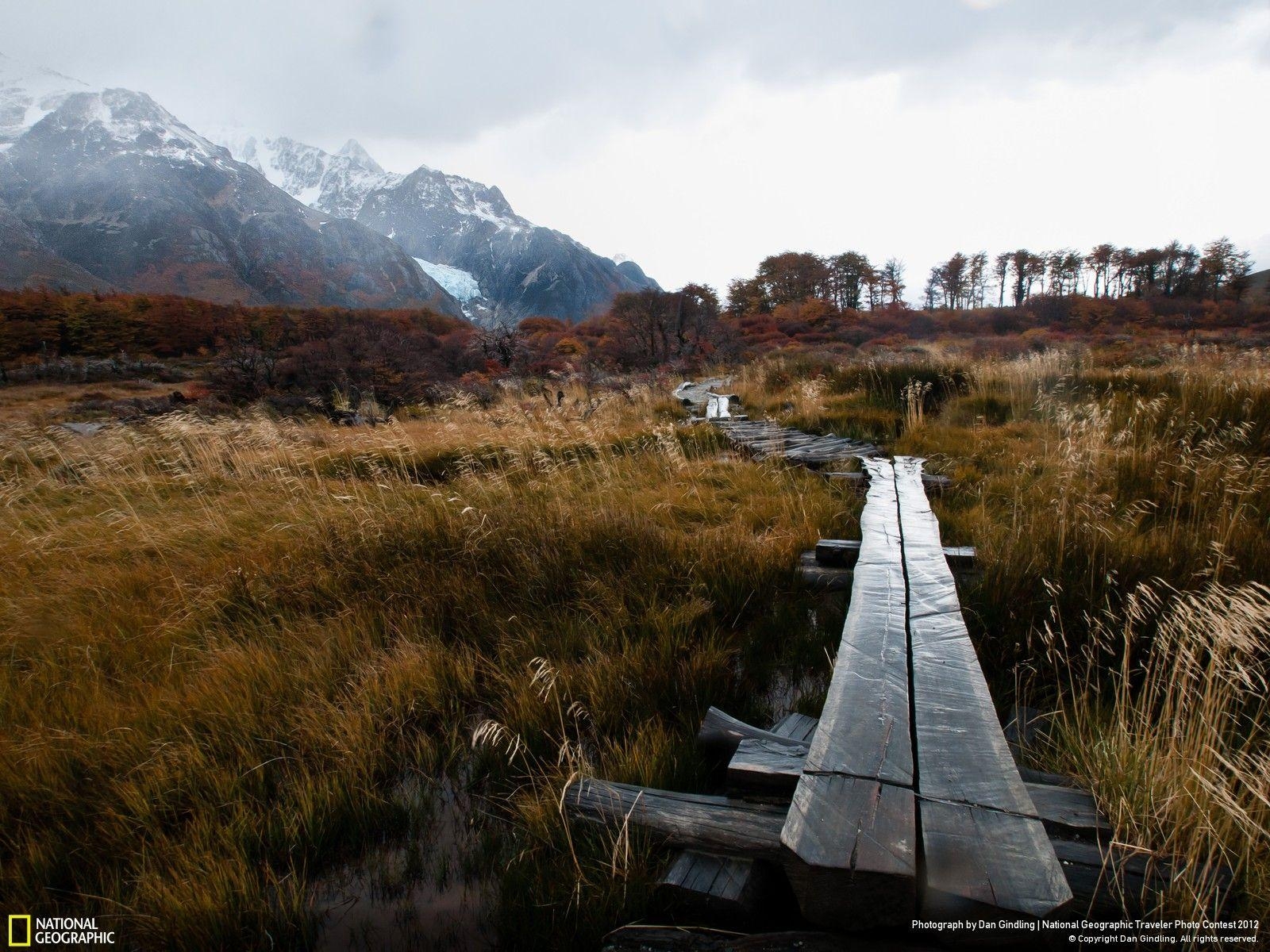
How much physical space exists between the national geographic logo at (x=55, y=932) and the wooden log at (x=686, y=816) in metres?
1.16

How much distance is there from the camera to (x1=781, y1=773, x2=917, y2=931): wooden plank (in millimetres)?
1105

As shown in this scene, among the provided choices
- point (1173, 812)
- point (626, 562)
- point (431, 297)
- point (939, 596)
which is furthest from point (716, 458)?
point (431, 297)

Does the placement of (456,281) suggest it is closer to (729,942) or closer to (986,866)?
(729,942)

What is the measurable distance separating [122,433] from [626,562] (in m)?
8.69

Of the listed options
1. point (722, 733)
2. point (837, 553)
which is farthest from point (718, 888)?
point (837, 553)

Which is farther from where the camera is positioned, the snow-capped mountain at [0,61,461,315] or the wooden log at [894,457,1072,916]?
the snow-capped mountain at [0,61,461,315]

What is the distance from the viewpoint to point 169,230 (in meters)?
123

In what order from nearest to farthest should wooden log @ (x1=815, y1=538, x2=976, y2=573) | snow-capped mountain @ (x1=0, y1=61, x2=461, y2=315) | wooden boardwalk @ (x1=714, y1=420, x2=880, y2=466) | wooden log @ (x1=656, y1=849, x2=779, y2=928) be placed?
1. wooden log @ (x1=656, y1=849, x2=779, y2=928)
2. wooden log @ (x1=815, y1=538, x2=976, y2=573)
3. wooden boardwalk @ (x1=714, y1=420, x2=880, y2=466)
4. snow-capped mountain @ (x1=0, y1=61, x2=461, y2=315)

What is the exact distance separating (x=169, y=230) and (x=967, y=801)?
16800cm

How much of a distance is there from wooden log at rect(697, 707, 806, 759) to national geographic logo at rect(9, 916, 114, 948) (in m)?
1.62

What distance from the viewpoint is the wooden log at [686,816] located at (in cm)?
138

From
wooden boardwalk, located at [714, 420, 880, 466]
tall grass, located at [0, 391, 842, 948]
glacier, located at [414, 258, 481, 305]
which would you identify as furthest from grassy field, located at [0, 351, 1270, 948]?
glacier, located at [414, 258, 481, 305]

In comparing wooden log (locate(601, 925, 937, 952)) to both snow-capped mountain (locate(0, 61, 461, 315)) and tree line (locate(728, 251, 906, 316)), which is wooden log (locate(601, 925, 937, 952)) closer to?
tree line (locate(728, 251, 906, 316))

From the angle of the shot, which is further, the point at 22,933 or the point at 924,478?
the point at 924,478
